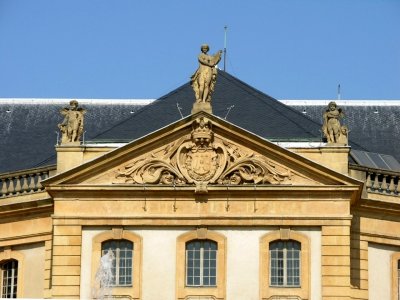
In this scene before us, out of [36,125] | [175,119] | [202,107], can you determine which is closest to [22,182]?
[175,119]

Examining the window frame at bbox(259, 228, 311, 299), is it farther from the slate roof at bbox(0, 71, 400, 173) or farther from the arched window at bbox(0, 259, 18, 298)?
the arched window at bbox(0, 259, 18, 298)

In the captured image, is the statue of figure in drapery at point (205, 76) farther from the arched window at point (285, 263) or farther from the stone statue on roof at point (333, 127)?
the arched window at point (285, 263)

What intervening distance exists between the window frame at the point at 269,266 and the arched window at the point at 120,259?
427 centimetres

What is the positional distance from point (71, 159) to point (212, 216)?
200 inches

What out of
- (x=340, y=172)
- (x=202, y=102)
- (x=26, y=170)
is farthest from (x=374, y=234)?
(x=26, y=170)

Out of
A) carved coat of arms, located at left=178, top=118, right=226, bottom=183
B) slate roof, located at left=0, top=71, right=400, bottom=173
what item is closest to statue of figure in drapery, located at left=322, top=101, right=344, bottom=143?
slate roof, located at left=0, top=71, right=400, bottom=173

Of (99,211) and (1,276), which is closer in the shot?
(99,211)

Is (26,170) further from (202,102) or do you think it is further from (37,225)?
(202,102)

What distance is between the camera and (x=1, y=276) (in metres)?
66.9

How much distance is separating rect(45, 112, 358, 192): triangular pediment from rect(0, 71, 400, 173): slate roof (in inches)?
73.5

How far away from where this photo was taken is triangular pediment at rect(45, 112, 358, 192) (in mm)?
62531

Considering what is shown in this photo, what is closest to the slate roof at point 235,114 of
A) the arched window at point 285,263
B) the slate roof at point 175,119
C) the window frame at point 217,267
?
the slate roof at point 175,119

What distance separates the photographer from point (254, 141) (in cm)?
6256

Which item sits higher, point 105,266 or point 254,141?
point 254,141
